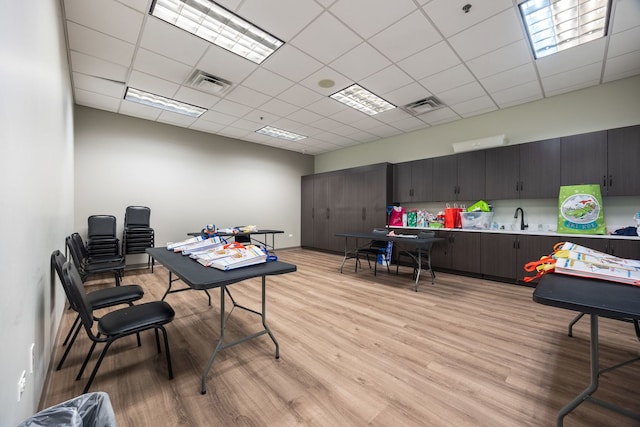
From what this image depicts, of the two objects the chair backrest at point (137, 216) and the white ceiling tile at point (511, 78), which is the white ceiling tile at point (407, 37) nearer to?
the white ceiling tile at point (511, 78)

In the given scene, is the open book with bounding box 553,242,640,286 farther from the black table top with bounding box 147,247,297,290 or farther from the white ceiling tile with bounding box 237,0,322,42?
the white ceiling tile with bounding box 237,0,322,42

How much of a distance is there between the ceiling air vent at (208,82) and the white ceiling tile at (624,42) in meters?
4.67

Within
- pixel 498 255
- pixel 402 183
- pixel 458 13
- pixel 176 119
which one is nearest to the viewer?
pixel 458 13

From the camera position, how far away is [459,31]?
2.66 meters

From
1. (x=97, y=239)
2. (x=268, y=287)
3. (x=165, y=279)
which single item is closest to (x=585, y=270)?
(x=268, y=287)

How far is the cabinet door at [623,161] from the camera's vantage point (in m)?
3.39

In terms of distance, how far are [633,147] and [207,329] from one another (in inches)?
227

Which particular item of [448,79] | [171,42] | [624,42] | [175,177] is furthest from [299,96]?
[624,42]

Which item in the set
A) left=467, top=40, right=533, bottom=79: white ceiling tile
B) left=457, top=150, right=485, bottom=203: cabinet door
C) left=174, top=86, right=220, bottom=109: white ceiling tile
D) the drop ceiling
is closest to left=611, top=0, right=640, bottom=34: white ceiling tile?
the drop ceiling

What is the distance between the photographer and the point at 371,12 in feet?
7.98

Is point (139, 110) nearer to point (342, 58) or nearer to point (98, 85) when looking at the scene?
point (98, 85)

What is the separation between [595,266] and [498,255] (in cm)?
305

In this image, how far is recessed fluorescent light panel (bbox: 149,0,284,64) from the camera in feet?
7.87

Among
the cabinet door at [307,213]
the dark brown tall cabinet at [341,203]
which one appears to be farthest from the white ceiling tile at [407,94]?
the cabinet door at [307,213]
